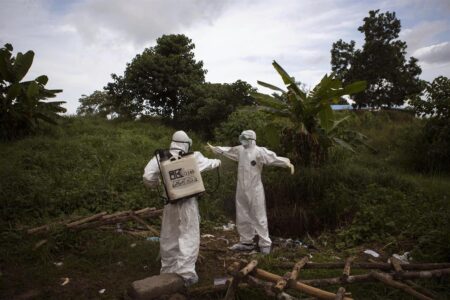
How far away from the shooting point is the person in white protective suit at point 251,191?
5.62 meters

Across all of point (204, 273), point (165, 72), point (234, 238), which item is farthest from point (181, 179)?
point (165, 72)

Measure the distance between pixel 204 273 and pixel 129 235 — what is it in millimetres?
1611

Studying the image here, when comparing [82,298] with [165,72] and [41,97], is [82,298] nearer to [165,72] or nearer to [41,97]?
[41,97]

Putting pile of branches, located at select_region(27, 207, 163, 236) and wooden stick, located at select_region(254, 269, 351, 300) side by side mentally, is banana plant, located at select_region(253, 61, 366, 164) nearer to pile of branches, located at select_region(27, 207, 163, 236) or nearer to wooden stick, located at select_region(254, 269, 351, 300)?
pile of branches, located at select_region(27, 207, 163, 236)

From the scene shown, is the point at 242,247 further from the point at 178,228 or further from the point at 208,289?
the point at 208,289

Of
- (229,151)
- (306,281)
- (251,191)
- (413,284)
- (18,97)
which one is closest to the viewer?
(306,281)

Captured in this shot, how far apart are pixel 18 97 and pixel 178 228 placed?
729cm

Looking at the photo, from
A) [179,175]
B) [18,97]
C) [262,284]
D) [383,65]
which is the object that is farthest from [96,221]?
[383,65]

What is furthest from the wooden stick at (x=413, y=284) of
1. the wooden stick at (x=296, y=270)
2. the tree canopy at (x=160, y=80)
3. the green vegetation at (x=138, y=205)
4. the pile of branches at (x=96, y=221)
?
the tree canopy at (x=160, y=80)

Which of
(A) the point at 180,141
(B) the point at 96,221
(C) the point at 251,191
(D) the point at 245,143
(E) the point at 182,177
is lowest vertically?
(B) the point at 96,221

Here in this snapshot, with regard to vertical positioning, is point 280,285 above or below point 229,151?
below

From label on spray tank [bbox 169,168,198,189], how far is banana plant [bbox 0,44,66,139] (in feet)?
21.3

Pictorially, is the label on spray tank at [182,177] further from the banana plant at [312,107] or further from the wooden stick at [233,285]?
the banana plant at [312,107]

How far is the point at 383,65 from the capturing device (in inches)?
765
